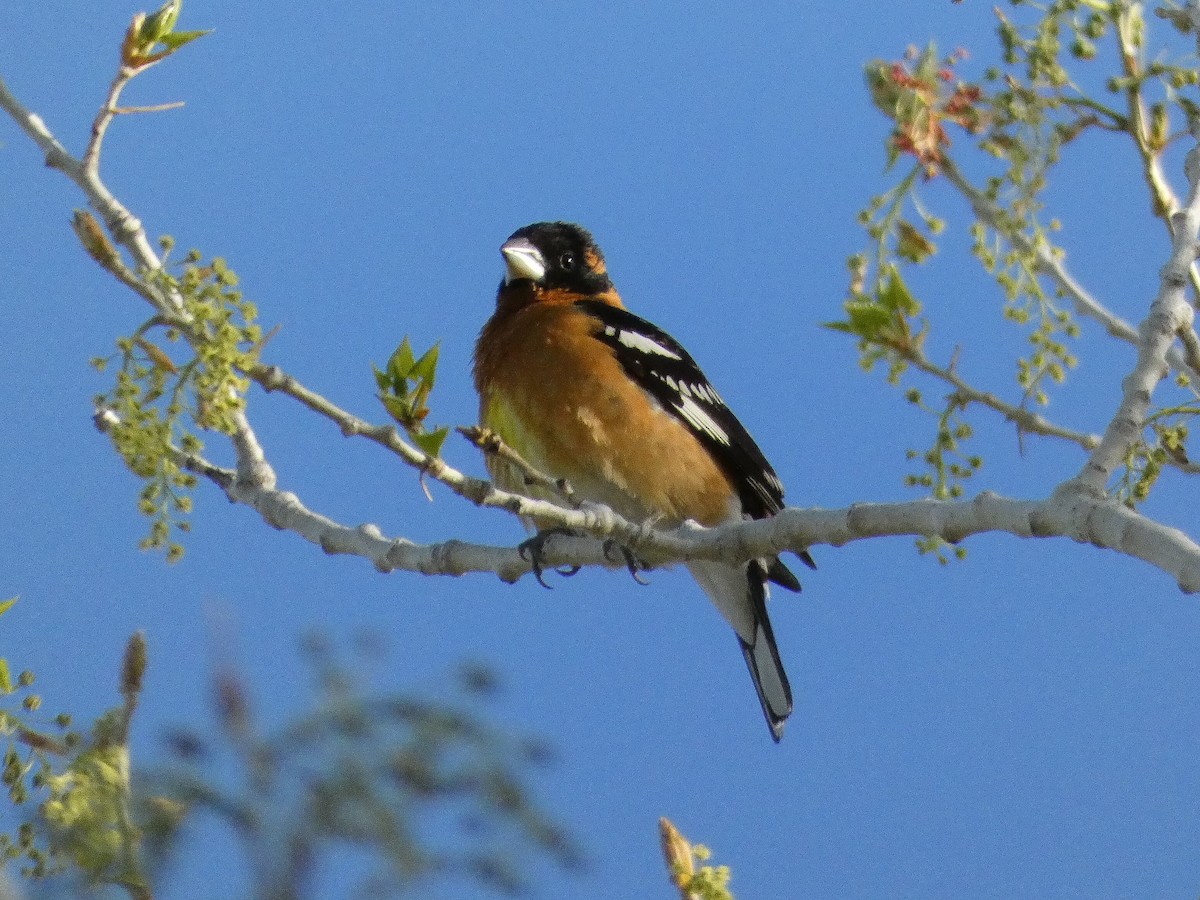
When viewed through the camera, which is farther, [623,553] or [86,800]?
[623,553]

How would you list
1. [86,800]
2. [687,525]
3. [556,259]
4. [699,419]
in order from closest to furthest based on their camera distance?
[86,800]
[687,525]
[699,419]
[556,259]

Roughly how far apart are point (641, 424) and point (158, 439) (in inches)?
71.0

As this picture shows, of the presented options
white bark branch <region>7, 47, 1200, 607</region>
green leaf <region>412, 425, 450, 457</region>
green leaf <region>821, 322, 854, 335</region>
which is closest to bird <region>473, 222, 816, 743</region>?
white bark branch <region>7, 47, 1200, 607</region>

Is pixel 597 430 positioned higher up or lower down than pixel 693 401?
lower down

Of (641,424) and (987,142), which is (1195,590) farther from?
(641,424)

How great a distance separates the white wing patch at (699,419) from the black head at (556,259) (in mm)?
752

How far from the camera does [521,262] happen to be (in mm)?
4746

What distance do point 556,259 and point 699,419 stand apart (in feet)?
3.20

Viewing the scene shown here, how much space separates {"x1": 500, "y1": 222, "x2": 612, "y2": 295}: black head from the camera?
4.77 meters

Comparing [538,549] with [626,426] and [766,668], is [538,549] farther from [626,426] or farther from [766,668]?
[766,668]

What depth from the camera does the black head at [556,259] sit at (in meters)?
4.77

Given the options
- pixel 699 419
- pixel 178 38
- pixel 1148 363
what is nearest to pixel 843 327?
pixel 1148 363

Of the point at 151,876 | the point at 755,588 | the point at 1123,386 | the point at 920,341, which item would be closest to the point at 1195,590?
the point at 1123,386

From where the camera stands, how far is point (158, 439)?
8.20ft
